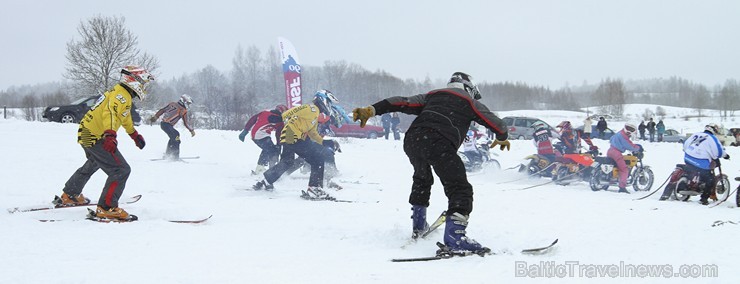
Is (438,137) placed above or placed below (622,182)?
above

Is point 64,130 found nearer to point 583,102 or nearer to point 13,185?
point 13,185

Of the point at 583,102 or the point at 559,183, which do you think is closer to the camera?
the point at 559,183

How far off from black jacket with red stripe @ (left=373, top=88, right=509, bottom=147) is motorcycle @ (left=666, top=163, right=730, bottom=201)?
619cm

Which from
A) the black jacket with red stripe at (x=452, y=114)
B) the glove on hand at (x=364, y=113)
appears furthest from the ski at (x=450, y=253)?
the glove on hand at (x=364, y=113)

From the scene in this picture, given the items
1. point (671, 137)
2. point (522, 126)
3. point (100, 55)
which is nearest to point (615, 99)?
point (671, 137)

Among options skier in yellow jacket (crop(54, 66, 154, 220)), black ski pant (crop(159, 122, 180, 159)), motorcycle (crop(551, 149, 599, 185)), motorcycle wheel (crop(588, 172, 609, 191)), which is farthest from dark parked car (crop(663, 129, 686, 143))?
skier in yellow jacket (crop(54, 66, 154, 220))

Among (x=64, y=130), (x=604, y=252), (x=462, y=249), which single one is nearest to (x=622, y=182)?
(x=604, y=252)

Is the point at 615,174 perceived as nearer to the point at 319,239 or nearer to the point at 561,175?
the point at 561,175

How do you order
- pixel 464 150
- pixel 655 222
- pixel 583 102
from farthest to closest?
pixel 583 102
pixel 464 150
pixel 655 222

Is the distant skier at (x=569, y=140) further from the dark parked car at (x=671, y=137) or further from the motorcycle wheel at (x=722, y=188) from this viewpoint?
the dark parked car at (x=671, y=137)

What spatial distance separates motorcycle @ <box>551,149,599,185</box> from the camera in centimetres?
1162

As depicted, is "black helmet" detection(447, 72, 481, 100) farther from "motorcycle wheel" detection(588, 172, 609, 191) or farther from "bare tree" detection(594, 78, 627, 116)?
"bare tree" detection(594, 78, 627, 116)

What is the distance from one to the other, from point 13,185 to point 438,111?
6761 millimetres

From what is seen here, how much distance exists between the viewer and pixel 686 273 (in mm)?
3457
